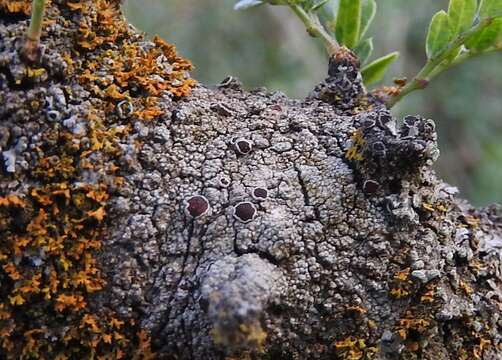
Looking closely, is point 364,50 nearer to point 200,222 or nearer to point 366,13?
point 366,13

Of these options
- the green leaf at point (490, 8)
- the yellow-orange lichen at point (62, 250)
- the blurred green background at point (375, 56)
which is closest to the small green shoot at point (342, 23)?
the green leaf at point (490, 8)

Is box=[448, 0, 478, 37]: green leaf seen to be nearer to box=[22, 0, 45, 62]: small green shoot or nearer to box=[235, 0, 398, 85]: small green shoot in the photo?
box=[235, 0, 398, 85]: small green shoot

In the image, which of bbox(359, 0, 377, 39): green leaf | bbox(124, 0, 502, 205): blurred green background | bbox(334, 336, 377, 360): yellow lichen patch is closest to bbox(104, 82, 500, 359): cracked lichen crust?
bbox(334, 336, 377, 360): yellow lichen patch

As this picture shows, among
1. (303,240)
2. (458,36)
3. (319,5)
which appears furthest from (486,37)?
(303,240)

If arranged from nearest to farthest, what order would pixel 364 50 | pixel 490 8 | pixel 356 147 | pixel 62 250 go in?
pixel 62 250 → pixel 356 147 → pixel 490 8 → pixel 364 50

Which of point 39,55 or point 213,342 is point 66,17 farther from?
point 213,342

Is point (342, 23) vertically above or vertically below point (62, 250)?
above
